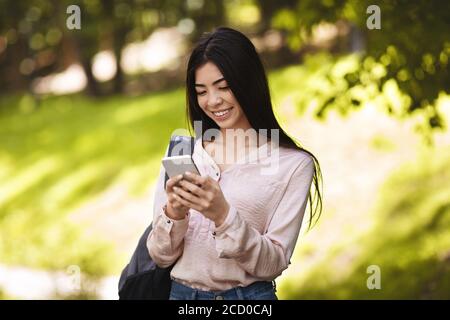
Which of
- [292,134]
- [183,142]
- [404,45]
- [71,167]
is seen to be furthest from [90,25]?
[183,142]

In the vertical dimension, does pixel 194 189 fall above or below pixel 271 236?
above

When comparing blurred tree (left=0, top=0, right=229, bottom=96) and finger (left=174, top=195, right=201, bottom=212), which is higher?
blurred tree (left=0, top=0, right=229, bottom=96)

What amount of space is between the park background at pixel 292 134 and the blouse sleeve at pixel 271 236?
0.60 m

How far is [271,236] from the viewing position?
8.42 ft

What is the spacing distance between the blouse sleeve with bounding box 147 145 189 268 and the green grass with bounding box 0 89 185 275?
5.64 metres

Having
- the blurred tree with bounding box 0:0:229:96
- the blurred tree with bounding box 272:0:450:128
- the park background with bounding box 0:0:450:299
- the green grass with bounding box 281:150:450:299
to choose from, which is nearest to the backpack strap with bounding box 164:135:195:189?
the park background with bounding box 0:0:450:299

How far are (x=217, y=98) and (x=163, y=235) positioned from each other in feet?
1.65

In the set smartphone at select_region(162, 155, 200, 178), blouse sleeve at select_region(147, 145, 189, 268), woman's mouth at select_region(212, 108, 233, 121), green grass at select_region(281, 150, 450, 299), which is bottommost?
green grass at select_region(281, 150, 450, 299)

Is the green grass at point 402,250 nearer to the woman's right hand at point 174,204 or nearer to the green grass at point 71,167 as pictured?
the green grass at point 71,167

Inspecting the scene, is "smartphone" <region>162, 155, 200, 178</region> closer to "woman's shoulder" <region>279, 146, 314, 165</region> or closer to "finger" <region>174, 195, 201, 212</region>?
"finger" <region>174, 195, 201, 212</region>

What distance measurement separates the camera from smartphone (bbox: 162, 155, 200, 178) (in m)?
2.39

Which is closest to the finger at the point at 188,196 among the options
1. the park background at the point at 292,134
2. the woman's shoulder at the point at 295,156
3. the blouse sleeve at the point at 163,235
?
the blouse sleeve at the point at 163,235

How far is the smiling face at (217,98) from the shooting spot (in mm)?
2662

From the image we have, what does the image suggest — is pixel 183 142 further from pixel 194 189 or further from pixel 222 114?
pixel 194 189
